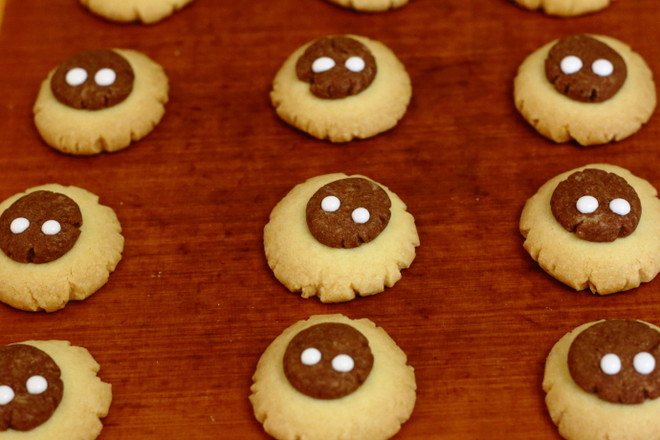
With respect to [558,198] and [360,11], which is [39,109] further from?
[558,198]

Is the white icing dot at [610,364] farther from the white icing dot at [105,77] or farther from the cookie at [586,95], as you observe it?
the white icing dot at [105,77]

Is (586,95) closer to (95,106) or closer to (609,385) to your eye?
(609,385)

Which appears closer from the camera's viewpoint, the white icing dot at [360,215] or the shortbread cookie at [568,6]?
the white icing dot at [360,215]

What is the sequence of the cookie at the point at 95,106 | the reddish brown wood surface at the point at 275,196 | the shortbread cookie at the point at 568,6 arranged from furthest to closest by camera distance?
the shortbread cookie at the point at 568,6 → the cookie at the point at 95,106 → the reddish brown wood surface at the point at 275,196

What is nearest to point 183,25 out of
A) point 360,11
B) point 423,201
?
point 360,11

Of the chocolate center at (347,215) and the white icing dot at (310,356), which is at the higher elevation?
the chocolate center at (347,215)

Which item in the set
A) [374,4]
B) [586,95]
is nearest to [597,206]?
[586,95]

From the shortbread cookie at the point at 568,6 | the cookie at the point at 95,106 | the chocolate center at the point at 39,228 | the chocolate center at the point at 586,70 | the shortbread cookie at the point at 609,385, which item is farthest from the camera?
the shortbread cookie at the point at 568,6

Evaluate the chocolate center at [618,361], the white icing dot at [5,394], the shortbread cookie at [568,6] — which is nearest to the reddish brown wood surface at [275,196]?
the shortbread cookie at [568,6]
